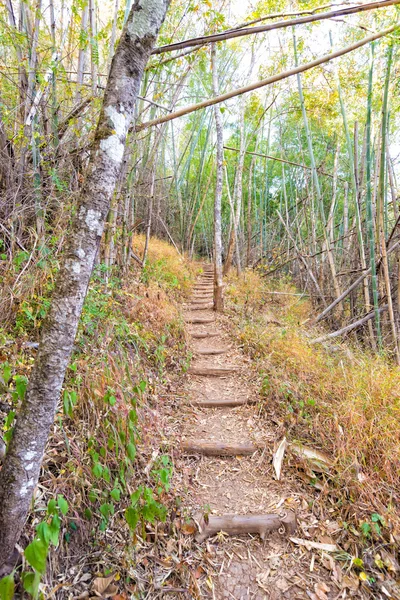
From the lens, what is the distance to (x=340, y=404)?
2152mm

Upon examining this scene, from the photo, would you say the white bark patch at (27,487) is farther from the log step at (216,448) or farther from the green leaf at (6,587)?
the log step at (216,448)

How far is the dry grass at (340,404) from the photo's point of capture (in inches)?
66.4

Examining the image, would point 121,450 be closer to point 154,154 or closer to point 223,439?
point 223,439

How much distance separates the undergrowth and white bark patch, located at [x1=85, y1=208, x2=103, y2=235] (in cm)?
60

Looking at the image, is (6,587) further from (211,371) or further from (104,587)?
(211,371)

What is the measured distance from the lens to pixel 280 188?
9.36 meters

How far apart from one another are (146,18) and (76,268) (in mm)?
841

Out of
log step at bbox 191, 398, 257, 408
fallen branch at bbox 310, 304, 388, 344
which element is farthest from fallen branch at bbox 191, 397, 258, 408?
fallen branch at bbox 310, 304, 388, 344

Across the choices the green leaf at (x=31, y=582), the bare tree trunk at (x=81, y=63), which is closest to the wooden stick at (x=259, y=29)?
the bare tree trunk at (x=81, y=63)

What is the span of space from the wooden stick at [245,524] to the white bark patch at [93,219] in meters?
1.59

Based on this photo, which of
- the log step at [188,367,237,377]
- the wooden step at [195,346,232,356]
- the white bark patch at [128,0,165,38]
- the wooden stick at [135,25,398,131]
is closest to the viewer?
the white bark patch at [128,0,165,38]

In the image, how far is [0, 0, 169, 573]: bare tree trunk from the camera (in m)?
0.90

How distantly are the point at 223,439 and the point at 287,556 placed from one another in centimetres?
77

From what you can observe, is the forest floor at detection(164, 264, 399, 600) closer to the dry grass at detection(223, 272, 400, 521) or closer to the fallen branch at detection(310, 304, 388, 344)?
the dry grass at detection(223, 272, 400, 521)
